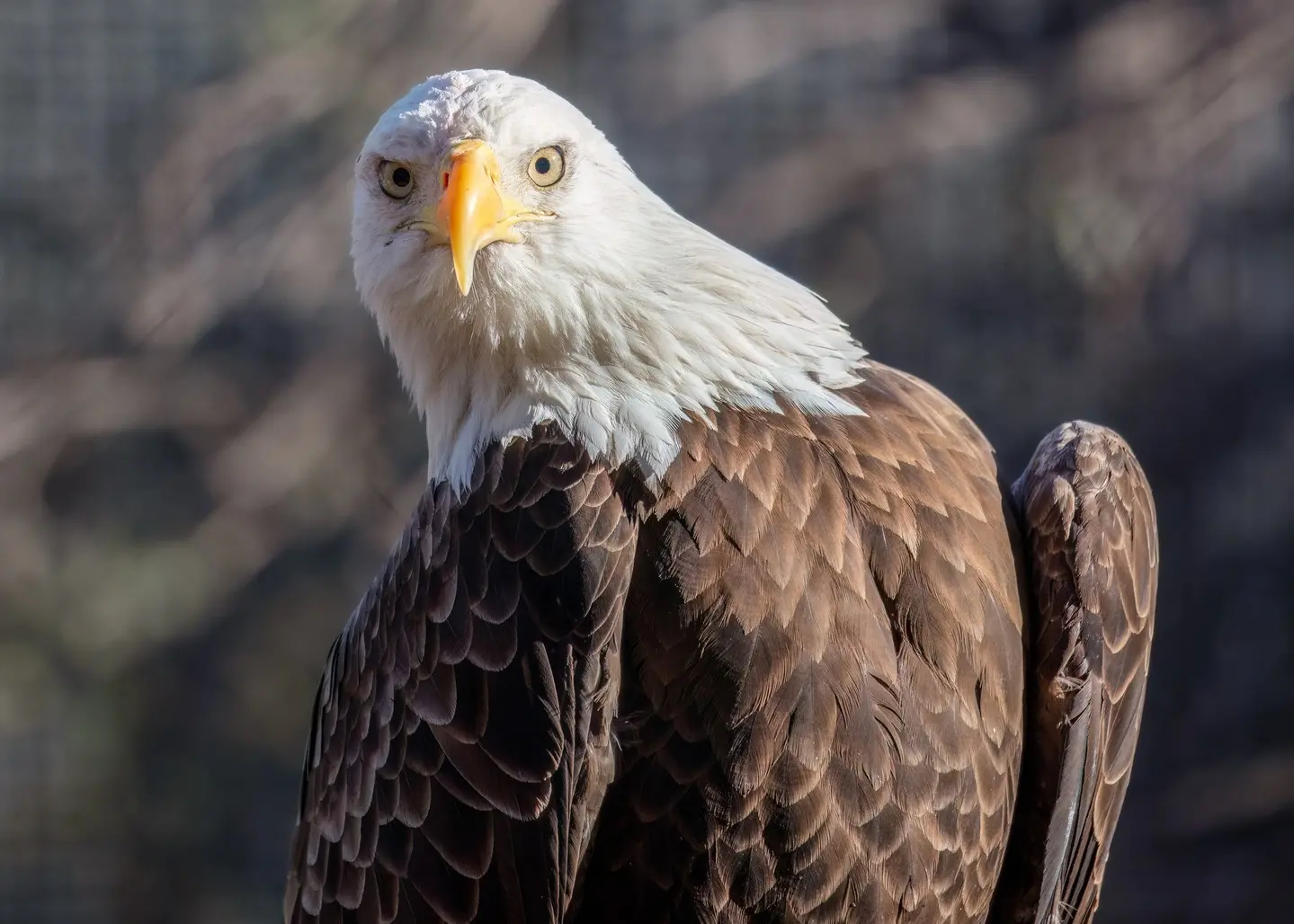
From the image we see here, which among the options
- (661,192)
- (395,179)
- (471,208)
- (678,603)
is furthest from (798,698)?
(661,192)

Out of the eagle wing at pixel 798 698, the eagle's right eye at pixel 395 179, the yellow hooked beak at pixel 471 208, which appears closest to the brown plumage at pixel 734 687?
the eagle wing at pixel 798 698

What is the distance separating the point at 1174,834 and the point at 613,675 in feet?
8.69

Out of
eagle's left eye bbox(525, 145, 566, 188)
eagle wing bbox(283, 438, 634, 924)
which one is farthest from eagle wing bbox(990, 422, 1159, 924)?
eagle's left eye bbox(525, 145, 566, 188)

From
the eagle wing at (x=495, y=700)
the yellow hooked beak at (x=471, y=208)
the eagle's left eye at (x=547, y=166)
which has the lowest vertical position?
the eagle wing at (x=495, y=700)

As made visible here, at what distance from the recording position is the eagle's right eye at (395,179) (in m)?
1.94

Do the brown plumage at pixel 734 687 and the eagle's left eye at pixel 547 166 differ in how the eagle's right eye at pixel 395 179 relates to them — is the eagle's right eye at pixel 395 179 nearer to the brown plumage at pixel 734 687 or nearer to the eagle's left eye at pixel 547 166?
the eagle's left eye at pixel 547 166

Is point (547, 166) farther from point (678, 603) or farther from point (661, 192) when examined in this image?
point (661, 192)

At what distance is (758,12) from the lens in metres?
3.70

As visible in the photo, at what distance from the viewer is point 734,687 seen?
169 cm

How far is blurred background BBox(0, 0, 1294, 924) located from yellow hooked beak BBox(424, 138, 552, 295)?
192 cm

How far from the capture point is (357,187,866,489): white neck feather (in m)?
1.85

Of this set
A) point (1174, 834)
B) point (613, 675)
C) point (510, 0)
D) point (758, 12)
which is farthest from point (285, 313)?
point (1174, 834)

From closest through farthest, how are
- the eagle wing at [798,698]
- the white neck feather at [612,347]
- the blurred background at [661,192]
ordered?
1. the eagle wing at [798,698]
2. the white neck feather at [612,347]
3. the blurred background at [661,192]

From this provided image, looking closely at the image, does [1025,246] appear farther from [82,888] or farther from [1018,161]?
[82,888]
